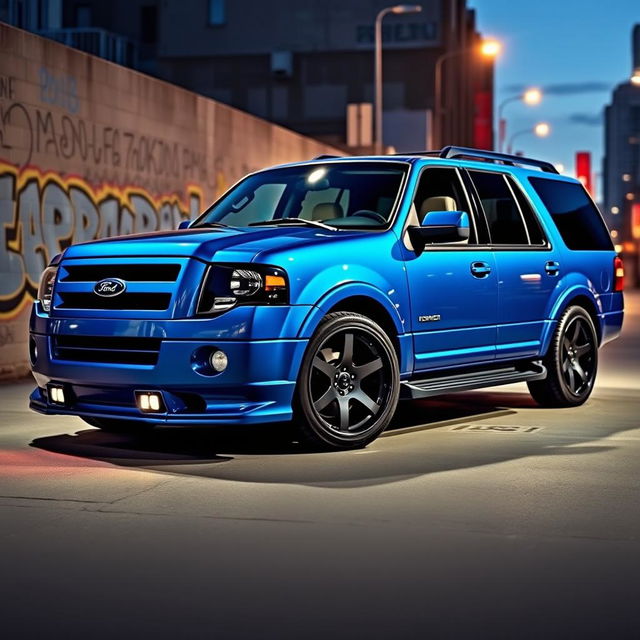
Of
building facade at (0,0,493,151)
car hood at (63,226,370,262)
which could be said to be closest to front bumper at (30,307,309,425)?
car hood at (63,226,370,262)

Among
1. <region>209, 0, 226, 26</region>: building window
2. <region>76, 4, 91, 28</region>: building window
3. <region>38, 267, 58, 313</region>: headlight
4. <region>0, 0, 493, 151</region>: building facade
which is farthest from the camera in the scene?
<region>209, 0, 226, 26</region>: building window

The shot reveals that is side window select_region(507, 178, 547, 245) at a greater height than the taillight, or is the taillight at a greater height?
side window select_region(507, 178, 547, 245)

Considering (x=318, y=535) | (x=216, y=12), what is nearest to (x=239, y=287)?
(x=318, y=535)

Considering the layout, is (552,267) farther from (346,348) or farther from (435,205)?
(346,348)

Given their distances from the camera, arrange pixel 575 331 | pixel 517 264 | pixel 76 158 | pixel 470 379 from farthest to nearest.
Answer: pixel 76 158
pixel 575 331
pixel 517 264
pixel 470 379

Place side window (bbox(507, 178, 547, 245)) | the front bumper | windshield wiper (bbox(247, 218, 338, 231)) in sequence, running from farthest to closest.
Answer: side window (bbox(507, 178, 547, 245)), windshield wiper (bbox(247, 218, 338, 231)), the front bumper

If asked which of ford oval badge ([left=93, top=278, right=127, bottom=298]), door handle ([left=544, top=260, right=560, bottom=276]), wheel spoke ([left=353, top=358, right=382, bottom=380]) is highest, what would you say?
door handle ([left=544, top=260, right=560, bottom=276])

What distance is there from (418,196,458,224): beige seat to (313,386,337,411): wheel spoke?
1.71 m

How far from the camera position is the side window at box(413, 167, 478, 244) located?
965 cm

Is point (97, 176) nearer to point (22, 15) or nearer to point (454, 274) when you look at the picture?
point (454, 274)

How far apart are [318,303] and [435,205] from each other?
181cm

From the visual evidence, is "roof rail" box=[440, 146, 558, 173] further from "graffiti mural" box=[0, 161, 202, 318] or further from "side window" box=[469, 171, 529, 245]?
"graffiti mural" box=[0, 161, 202, 318]

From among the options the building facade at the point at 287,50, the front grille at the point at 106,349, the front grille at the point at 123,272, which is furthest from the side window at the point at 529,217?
the building facade at the point at 287,50

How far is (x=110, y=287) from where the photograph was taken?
834 cm
